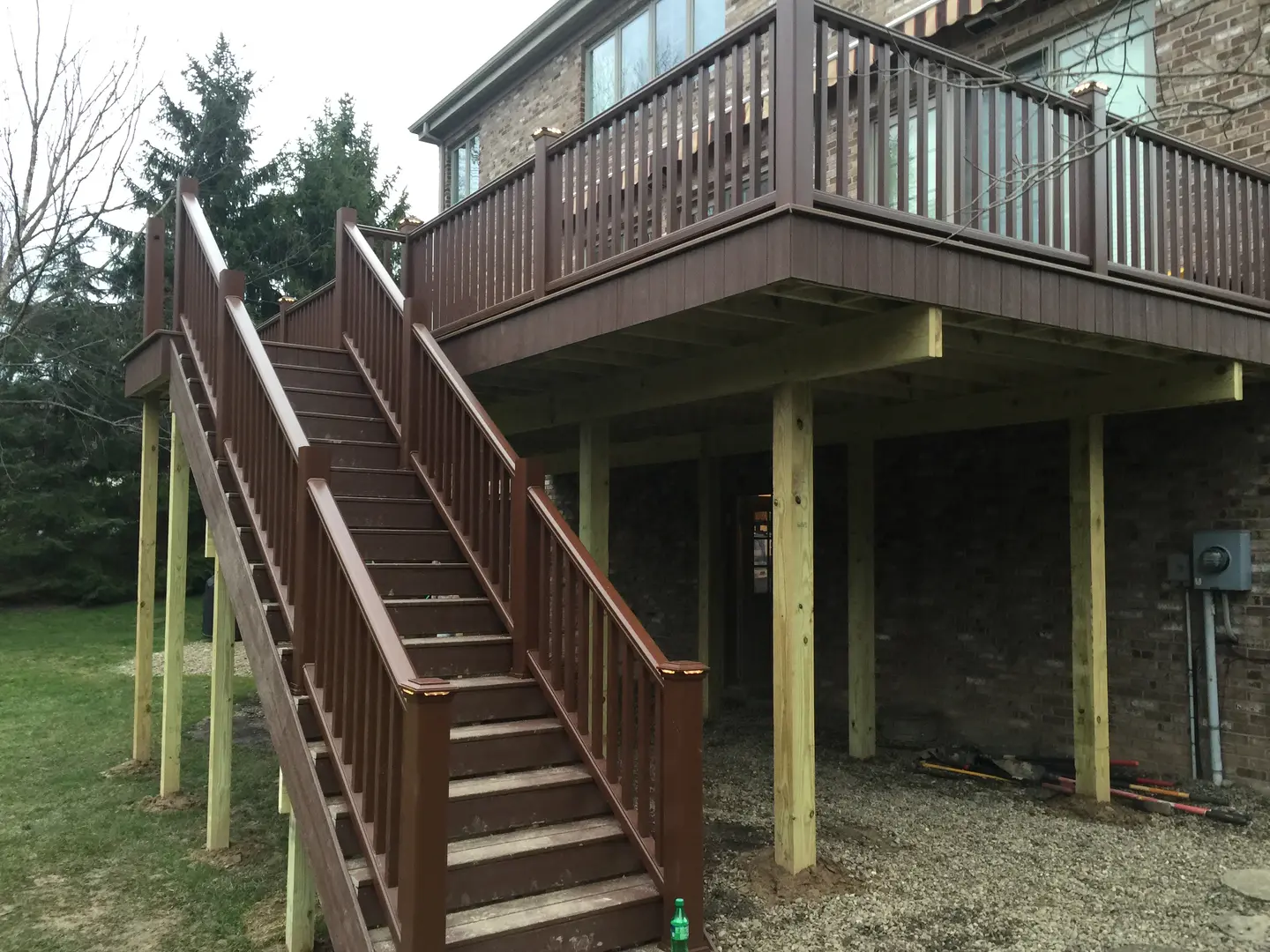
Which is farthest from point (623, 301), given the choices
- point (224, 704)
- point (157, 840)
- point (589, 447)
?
point (157, 840)

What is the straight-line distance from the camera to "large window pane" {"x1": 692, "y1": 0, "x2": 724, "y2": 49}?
10195mm

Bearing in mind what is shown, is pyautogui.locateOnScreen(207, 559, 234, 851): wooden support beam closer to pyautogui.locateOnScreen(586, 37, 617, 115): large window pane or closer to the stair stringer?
the stair stringer

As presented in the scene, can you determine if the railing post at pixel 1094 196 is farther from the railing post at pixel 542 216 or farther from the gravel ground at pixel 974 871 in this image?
the gravel ground at pixel 974 871

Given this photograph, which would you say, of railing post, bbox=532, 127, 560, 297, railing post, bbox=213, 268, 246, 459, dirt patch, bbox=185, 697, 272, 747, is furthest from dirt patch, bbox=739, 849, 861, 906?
dirt patch, bbox=185, 697, 272, 747

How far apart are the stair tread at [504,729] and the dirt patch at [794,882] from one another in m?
1.30

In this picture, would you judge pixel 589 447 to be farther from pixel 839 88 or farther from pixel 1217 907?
pixel 1217 907

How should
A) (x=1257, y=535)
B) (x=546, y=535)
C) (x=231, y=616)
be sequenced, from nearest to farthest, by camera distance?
(x=546, y=535) → (x=231, y=616) → (x=1257, y=535)

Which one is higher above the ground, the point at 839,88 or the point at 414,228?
the point at 414,228

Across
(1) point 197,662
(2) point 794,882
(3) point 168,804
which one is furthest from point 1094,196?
(1) point 197,662

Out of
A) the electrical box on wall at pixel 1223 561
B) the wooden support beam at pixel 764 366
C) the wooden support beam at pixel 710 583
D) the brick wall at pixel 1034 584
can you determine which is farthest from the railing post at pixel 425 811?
the wooden support beam at pixel 710 583

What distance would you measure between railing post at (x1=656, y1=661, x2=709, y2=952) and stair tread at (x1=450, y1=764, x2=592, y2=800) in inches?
19.9

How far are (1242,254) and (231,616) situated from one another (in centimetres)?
657

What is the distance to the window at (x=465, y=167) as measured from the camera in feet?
47.5

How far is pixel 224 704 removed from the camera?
19.0 feet
